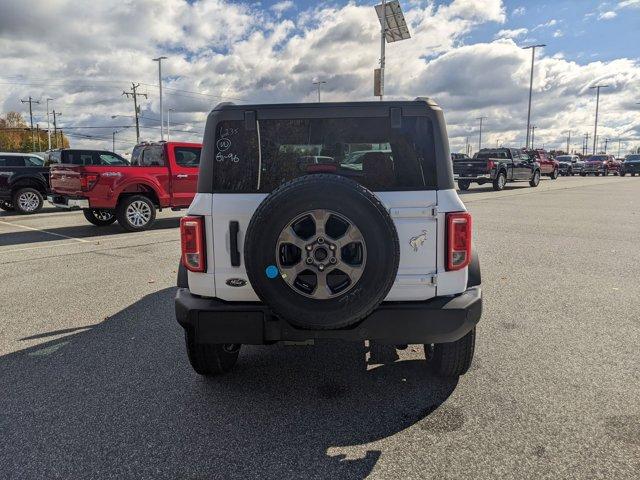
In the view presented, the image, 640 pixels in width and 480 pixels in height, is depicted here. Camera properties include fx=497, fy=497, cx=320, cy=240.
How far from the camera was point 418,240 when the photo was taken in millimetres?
2912

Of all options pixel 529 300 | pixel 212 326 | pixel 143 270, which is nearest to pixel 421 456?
pixel 212 326

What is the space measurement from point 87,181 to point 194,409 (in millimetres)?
8697

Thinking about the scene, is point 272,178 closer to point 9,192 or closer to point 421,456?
point 421,456

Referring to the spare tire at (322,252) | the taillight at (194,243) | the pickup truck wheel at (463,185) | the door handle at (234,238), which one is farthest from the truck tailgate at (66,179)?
the pickup truck wheel at (463,185)

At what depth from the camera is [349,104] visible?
3.06m

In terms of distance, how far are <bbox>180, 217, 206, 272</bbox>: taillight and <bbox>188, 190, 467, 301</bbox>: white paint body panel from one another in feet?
0.12

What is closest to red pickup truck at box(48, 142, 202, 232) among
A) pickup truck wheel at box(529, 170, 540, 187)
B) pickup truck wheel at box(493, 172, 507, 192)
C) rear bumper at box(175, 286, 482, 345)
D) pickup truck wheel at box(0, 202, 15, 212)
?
pickup truck wheel at box(0, 202, 15, 212)

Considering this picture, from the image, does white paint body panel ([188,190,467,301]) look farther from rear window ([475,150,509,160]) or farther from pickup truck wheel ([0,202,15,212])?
rear window ([475,150,509,160])

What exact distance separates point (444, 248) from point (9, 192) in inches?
593

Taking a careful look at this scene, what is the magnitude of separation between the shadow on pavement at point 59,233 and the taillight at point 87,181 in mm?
1039

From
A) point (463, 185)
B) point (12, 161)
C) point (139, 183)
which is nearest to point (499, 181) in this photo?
point (463, 185)

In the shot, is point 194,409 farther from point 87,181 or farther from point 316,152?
point 87,181

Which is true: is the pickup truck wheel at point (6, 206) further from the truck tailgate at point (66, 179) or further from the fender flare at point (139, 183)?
the fender flare at point (139, 183)

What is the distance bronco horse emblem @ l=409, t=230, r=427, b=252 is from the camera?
2.91 metres
